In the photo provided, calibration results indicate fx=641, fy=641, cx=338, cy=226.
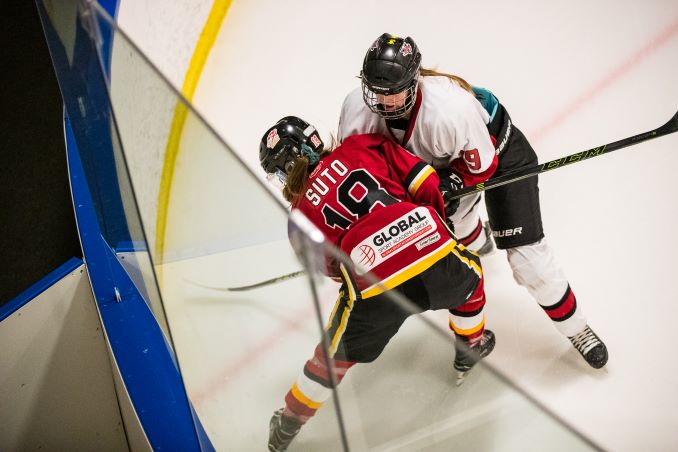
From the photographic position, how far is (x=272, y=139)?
166cm

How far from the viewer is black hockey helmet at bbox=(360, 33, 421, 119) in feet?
5.03

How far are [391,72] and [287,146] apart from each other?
319 millimetres

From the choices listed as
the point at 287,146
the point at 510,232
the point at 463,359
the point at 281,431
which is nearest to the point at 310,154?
the point at 287,146

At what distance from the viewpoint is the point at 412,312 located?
27.9 inches

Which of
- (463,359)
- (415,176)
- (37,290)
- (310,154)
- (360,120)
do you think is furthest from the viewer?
(37,290)

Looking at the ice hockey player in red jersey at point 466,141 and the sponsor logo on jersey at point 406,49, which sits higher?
the sponsor logo on jersey at point 406,49

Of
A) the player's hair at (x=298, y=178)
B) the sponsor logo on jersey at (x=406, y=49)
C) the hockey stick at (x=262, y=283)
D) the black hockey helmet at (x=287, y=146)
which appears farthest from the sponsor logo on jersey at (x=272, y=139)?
the hockey stick at (x=262, y=283)

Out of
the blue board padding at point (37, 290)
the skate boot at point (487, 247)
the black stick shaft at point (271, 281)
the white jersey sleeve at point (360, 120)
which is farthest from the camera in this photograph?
the skate boot at point (487, 247)

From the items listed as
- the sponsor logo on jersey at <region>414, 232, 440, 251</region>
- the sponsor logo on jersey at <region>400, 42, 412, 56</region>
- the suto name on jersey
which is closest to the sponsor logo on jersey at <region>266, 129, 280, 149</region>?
the suto name on jersey

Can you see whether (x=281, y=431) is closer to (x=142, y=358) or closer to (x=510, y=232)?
(x=142, y=358)

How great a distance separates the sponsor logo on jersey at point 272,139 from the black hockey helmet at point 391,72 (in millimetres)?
250

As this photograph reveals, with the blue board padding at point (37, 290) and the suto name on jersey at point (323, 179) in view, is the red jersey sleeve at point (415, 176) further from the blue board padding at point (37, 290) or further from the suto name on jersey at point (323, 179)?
the blue board padding at point (37, 290)

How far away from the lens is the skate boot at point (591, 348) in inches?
75.1

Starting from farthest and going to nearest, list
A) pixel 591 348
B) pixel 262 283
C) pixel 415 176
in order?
pixel 591 348, pixel 415 176, pixel 262 283
